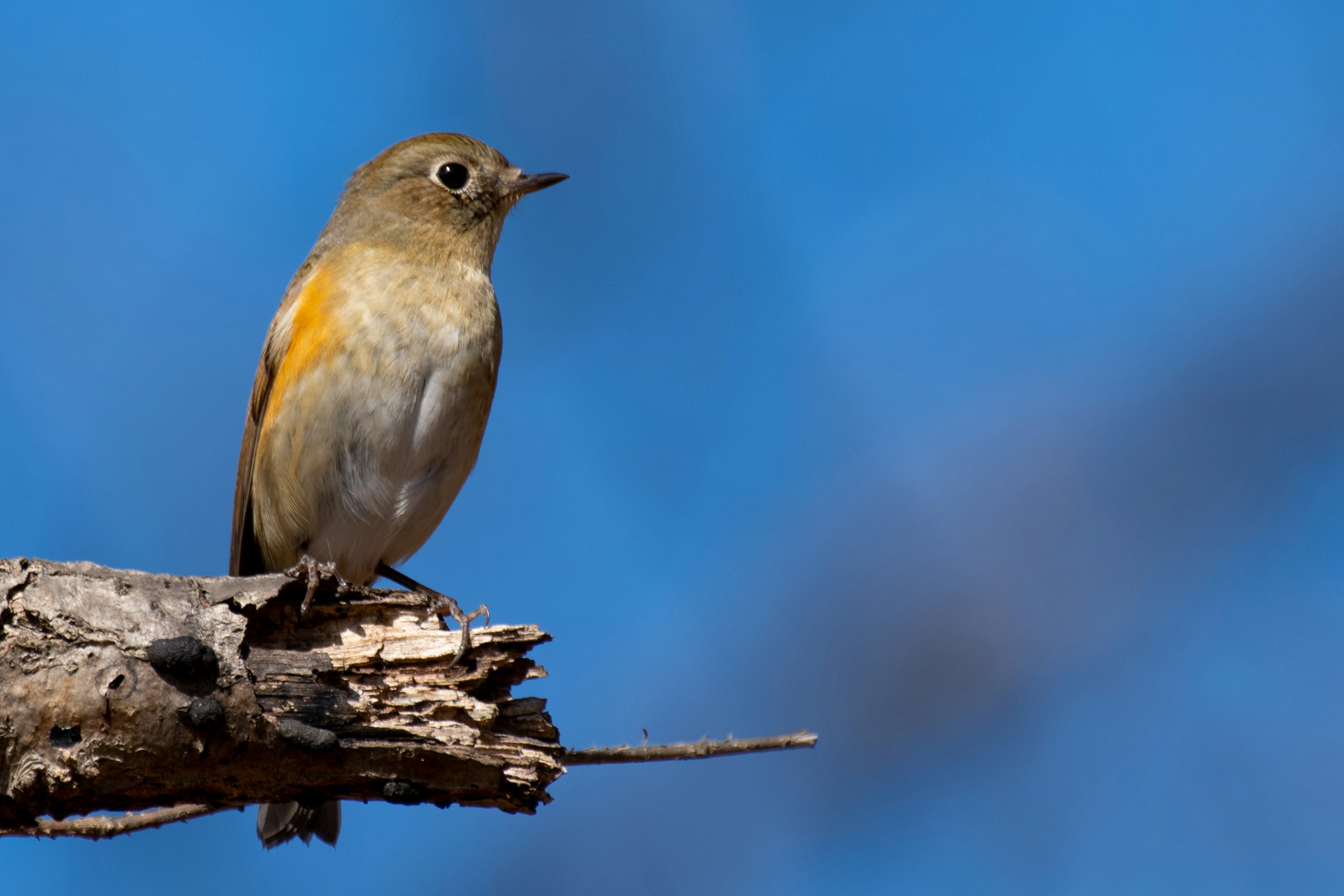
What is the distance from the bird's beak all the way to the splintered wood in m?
2.80

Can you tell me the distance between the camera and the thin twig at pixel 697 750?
9.02ft

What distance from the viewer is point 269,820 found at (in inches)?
172

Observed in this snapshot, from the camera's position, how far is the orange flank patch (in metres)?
4.34

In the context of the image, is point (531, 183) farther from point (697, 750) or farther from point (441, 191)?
point (697, 750)

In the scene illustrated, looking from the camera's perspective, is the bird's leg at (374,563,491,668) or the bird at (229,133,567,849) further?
the bird at (229,133,567,849)

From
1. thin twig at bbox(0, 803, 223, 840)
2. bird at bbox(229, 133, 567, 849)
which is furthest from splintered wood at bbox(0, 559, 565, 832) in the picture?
bird at bbox(229, 133, 567, 849)

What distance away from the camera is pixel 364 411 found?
428 cm

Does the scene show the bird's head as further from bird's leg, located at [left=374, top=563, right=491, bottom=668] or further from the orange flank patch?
bird's leg, located at [left=374, top=563, right=491, bottom=668]

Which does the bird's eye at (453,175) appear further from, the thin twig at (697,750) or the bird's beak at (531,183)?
the thin twig at (697,750)

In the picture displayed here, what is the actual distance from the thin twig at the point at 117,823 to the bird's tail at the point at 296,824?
3.11ft

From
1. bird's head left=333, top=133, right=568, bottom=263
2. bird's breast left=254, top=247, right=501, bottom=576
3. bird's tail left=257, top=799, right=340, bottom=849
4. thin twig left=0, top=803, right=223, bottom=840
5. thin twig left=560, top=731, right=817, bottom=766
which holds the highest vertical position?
bird's head left=333, top=133, right=568, bottom=263

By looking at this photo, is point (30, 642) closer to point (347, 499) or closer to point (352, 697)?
point (352, 697)

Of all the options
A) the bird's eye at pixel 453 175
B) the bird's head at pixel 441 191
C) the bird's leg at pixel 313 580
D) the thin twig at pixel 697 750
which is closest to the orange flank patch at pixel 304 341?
the bird's head at pixel 441 191

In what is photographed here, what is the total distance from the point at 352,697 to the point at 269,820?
1.72 metres
